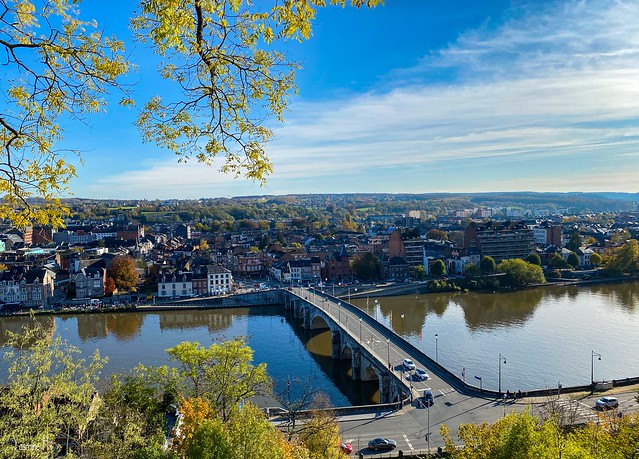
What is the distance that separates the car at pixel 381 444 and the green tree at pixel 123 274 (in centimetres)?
3199

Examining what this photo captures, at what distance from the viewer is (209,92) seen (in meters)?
3.21

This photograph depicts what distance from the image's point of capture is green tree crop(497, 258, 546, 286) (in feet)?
136

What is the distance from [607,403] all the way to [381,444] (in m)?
7.24

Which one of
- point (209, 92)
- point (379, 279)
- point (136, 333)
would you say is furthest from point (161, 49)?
point (379, 279)

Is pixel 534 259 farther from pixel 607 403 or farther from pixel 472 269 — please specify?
pixel 607 403

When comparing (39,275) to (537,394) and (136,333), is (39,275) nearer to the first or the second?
(136,333)

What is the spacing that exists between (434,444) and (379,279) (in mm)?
32719

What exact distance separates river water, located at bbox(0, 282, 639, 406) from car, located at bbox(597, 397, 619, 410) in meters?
3.20

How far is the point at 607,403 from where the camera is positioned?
1488 cm

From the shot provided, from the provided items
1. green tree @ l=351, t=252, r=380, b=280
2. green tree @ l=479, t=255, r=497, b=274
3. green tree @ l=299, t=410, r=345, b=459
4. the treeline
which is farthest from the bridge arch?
green tree @ l=479, t=255, r=497, b=274

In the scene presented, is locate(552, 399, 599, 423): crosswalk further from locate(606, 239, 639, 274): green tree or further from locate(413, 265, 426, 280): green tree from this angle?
locate(606, 239, 639, 274): green tree

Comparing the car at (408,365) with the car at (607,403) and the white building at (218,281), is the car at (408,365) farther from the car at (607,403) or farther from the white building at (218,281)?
the white building at (218,281)

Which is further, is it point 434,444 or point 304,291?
point 304,291

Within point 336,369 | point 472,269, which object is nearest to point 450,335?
point 336,369
